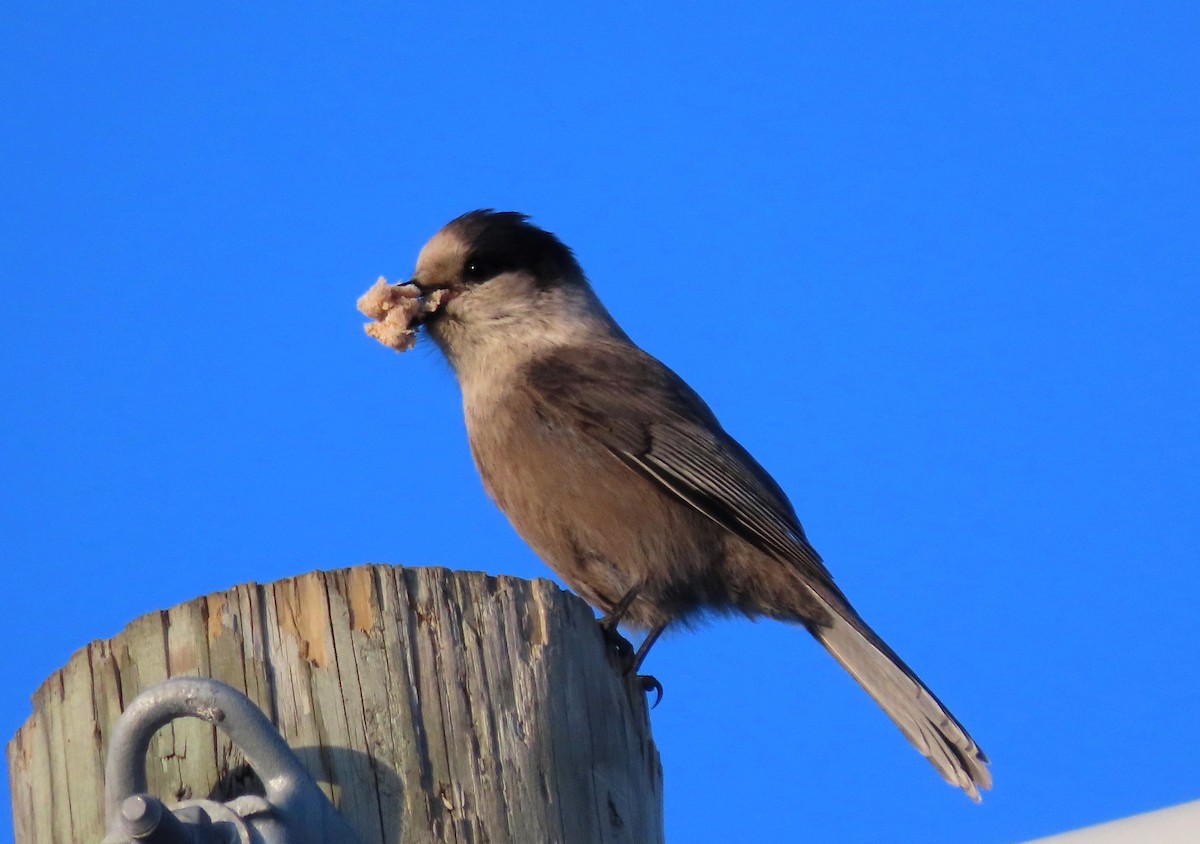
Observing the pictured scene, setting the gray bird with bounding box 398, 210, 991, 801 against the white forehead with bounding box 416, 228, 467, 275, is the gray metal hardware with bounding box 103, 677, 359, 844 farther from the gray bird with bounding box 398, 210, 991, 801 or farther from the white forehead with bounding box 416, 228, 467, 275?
the white forehead with bounding box 416, 228, 467, 275

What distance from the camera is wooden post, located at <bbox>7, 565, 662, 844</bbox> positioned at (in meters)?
2.42

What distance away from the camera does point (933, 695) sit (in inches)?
185

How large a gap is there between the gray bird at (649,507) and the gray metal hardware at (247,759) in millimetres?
2425

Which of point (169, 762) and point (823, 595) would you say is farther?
point (823, 595)

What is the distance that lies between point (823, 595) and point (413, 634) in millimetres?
2724

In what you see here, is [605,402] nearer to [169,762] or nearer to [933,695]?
[933,695]

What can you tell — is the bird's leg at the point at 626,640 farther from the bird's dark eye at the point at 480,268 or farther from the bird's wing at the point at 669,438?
the bird's dark eye at the point at 480,268

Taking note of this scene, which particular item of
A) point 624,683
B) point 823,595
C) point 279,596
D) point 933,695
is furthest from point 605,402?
point 279,596

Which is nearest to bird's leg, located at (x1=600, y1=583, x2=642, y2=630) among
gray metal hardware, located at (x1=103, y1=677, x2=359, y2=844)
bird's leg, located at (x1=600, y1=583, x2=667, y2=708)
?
bird's leg, located at (x1=600, y1=583, x2=667, y2=708)

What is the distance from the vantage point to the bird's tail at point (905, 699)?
4.54m

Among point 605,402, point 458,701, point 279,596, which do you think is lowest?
point 458,701

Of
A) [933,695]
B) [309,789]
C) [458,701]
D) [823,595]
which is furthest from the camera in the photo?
[823,595]

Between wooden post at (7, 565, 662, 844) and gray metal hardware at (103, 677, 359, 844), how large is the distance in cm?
12

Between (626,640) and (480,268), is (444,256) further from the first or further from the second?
(626,640)
